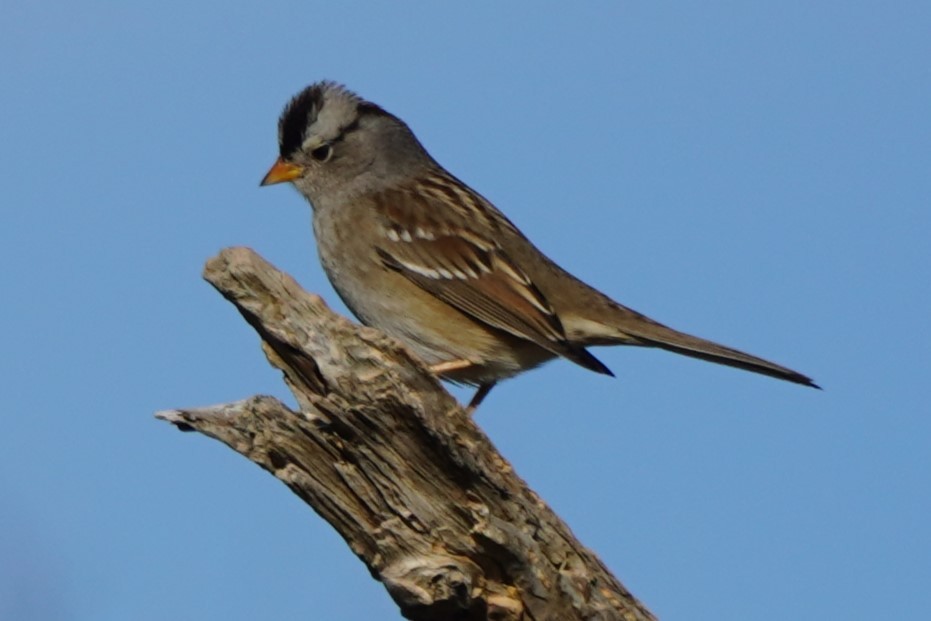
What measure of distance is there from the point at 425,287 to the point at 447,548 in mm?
2707

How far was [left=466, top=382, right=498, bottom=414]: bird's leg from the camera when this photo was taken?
7516 mm

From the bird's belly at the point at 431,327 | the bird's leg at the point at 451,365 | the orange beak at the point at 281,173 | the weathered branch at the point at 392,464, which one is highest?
the orange beak at the point at 281,173

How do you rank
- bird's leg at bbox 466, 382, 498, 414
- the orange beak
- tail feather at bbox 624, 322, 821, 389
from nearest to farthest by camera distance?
tail feather at bbox 624, 322, 821, 389
bird's leg at bbox 466, 382, 498, 414
the orange beak

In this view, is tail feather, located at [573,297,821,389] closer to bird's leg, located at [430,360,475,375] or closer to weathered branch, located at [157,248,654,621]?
bird's leg, located at [430,360,475,375]

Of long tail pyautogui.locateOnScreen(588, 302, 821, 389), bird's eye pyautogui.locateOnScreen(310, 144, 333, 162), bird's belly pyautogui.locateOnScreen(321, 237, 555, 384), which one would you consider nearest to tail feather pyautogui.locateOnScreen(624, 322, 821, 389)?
long tail pyautogui.locateOnScreen(588, 302, 821, 389)

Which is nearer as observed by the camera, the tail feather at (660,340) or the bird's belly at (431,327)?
the tail feather at (660,340)

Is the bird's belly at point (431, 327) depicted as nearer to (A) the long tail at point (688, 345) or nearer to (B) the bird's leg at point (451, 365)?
(B) the bird's leg at point (451, 365)

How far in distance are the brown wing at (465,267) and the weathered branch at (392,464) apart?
2.18 meters

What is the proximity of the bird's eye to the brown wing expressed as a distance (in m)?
0.42

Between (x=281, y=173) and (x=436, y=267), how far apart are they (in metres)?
1.18

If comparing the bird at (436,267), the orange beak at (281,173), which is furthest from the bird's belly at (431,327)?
the orange beak at (281,173)

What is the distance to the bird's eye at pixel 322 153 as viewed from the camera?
26.4ft

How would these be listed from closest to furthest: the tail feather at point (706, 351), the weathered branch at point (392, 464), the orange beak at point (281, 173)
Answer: the weathered branch at point (392, 464), the tail feather at point (706, 351), the orange beak at point (281, 173)

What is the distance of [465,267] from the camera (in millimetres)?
7488
